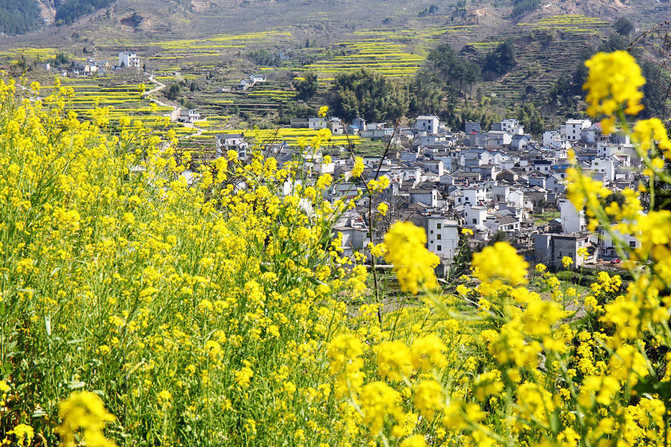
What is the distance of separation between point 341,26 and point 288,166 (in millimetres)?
96435

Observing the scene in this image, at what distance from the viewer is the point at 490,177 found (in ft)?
150

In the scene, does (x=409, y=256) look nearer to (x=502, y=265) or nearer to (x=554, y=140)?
(x=502, y=265)

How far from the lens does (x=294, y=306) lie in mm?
2920

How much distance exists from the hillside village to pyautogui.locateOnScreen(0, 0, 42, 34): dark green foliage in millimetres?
81648

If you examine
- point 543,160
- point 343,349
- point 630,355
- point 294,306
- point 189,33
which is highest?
point 189,33

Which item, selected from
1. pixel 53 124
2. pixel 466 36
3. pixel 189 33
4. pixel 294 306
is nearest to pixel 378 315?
pixel 294 306

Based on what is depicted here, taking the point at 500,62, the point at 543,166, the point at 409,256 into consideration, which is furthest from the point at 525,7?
the point at 409,256

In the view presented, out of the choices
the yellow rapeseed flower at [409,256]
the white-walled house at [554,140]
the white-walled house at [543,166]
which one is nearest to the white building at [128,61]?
the white-walled house at [554,140]

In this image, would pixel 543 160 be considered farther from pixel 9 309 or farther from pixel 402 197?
pixel 9 309

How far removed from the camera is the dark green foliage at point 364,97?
185ft

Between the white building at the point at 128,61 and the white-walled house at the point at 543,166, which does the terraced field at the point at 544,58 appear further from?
the white building at the point at 128,61

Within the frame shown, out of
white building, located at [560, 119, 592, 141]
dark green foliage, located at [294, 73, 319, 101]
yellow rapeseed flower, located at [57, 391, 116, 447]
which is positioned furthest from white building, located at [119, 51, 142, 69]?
yellow rapeseed flower, located at [57, 391, 116, 447]

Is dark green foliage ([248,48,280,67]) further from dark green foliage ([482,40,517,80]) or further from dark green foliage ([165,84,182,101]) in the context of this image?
dark green foliage ([482,40,517,80])

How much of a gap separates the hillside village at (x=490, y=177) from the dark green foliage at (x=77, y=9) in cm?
7648
